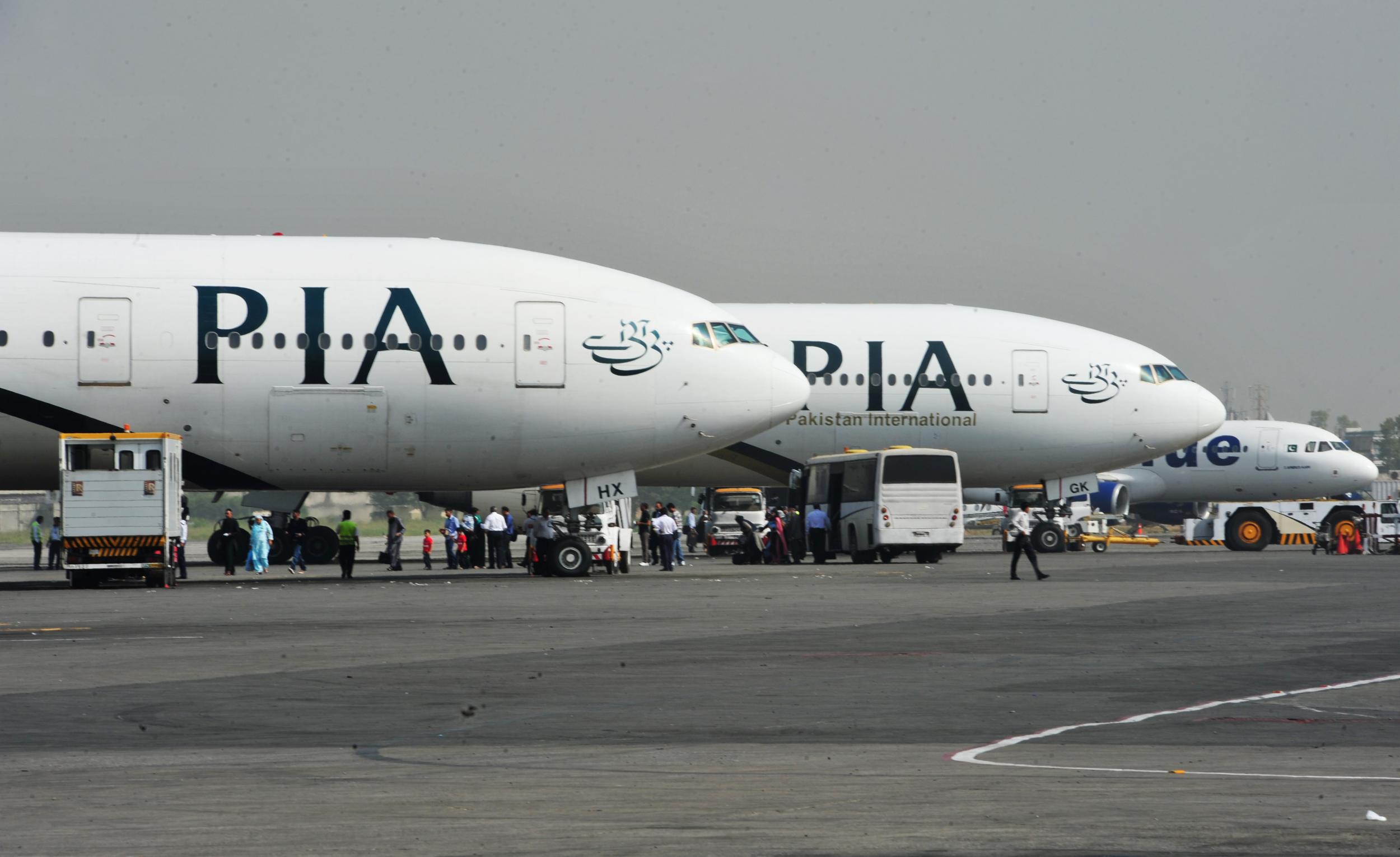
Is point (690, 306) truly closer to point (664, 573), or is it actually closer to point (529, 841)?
point (664, 573)

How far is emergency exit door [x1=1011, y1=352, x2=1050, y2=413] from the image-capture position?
151 feet

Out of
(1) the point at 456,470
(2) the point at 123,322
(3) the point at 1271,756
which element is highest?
(2) the point at 123,322

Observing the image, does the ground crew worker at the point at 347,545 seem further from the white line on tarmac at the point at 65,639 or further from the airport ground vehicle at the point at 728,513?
the airport ground vehicle at the point at 728,513

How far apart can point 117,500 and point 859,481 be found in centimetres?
2121

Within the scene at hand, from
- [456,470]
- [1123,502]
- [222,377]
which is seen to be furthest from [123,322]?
[1123,502]

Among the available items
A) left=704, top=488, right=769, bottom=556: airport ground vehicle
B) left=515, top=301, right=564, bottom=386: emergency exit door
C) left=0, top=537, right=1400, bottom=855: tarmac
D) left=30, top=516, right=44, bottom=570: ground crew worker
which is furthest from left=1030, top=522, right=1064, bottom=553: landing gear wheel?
left=30, top=516, right=44, bottom=570: ground crew worker

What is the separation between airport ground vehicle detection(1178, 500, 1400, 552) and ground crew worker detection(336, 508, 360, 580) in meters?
35.3

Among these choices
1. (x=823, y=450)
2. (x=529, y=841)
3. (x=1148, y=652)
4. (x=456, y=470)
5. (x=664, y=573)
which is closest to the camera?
(x=529, y=841)

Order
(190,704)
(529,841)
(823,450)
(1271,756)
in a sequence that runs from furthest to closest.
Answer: (823,450)
(190,704)
(1271,756)
(529,841)

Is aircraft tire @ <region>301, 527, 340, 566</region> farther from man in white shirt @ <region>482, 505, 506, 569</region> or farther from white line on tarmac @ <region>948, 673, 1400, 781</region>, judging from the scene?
white line on tarmac @ <region>948, 673, 1400, 781</region>

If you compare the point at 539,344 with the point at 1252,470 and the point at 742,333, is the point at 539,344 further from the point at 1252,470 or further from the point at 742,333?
the point at 1252,470

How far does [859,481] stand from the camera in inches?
1767

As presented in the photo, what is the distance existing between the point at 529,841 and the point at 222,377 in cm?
2675

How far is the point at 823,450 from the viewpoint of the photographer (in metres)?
46.9
